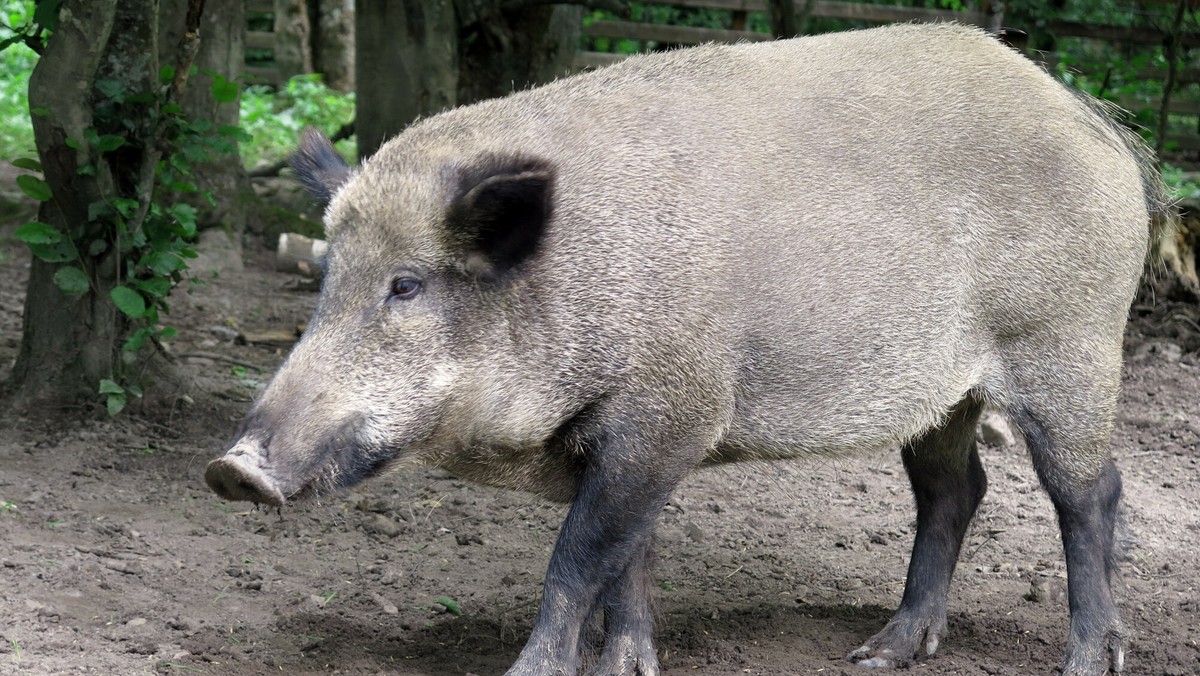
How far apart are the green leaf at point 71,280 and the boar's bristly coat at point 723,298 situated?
182cm

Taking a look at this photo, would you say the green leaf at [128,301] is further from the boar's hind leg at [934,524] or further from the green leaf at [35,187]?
the boar's hind leg at [934,524]

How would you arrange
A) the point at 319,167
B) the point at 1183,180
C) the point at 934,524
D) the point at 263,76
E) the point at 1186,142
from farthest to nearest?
the point at 263,76 → the point at 1186,142 → the point at 1183,180 → the point at 934,524 → the point at 319,167

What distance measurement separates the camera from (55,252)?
17.5 feet

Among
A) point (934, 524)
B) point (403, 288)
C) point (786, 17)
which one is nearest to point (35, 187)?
point (403, 288)

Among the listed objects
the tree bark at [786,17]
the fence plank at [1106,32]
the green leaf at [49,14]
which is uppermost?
the fence plank at [1106,32]

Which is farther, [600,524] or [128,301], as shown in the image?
[128,301]

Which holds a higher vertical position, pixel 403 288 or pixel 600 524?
pixel 403 288

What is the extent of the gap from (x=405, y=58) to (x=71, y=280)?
12.7 feet

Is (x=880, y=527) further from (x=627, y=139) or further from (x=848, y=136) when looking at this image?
(x=627, y=139)

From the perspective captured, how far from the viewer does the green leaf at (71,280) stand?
17.3 feet

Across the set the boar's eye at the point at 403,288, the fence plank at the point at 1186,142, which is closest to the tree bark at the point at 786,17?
the boar's eye at the point at 403,288

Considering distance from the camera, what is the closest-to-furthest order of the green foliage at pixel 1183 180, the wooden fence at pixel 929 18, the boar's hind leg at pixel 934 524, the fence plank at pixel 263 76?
the boar's hind leg at pixel 934 524, the green foliage at pixel 1183 180, the wooden fence at pixel 929 18, the fence plank at pixel 263 76

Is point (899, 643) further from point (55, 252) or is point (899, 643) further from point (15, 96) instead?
point (15, 96)

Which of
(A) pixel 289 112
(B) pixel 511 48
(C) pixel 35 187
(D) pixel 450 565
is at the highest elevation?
(B) pixel 511 48
